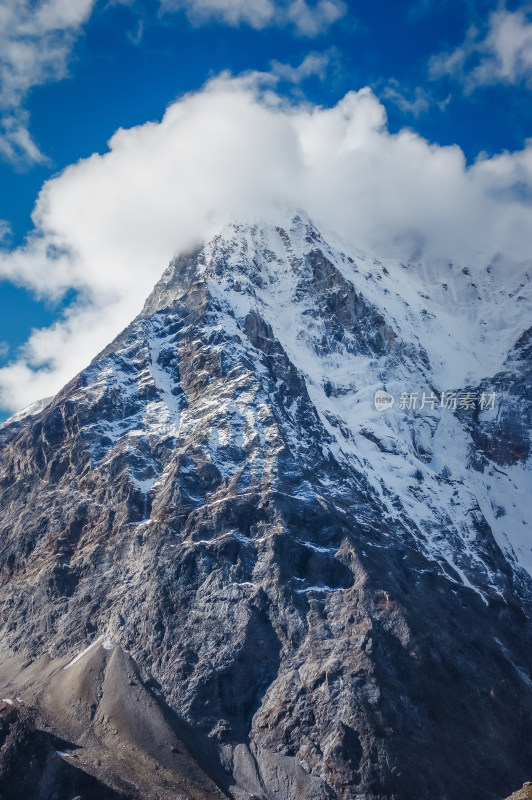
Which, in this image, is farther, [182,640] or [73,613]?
[73,613]

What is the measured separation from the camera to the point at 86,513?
18300 centimetres

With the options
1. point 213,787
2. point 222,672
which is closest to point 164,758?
point 213,787

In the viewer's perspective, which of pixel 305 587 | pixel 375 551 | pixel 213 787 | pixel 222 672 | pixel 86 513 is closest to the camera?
pixel 213 787

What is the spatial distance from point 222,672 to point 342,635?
891 inches

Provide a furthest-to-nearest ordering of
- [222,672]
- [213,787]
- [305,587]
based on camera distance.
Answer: [305,587], [222,672], [213,787]

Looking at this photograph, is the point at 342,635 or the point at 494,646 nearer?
the point at 342,635

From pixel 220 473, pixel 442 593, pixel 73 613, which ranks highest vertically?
pixel 220 473

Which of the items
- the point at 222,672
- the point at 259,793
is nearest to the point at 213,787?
the point at 259,793

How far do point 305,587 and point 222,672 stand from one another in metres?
23.1

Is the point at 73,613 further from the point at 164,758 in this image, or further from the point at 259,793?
the point at 259,793

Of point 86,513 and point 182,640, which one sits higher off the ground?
point 86,513

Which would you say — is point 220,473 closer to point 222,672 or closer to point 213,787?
point 222,672

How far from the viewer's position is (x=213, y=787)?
425 feet

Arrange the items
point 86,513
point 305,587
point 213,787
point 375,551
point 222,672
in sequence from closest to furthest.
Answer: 1. point 213,787
2. point 222,672
3. point 305,587
4. point 375,551
5. point 86,513
